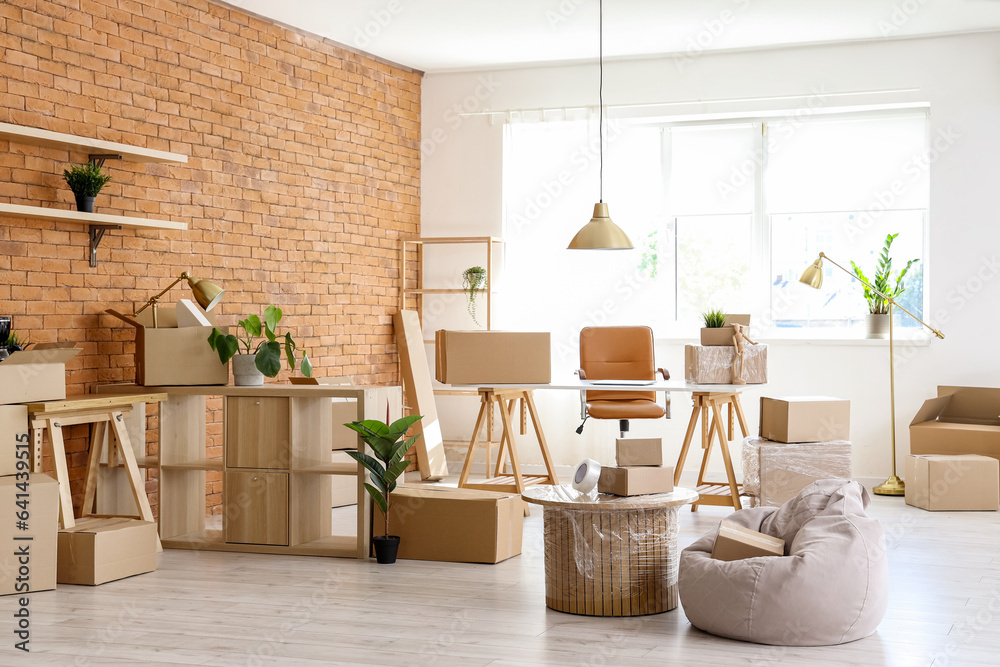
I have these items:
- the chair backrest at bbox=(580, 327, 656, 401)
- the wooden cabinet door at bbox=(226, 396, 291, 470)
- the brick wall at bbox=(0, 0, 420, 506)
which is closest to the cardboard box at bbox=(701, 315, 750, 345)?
the chair backrest at bbox=(580, 327, 656, 401)

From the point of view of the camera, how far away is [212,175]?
20.1ft

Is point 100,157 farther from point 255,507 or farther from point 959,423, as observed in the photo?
point 959,423

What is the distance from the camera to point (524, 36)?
7.09m

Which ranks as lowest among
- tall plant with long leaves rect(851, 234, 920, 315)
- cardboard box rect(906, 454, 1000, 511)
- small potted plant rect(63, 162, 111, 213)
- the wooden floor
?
the wooden floor

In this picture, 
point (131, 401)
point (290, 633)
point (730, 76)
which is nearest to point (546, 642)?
point (290, 633)

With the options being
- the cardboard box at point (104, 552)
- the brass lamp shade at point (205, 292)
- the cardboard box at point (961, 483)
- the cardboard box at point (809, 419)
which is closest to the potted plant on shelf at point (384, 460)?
the cardboard box at point (104, 552)

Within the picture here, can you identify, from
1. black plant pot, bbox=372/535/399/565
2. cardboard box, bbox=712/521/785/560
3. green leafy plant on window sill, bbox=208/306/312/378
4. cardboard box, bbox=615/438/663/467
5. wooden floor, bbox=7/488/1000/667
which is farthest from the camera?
green leafy plant on window sill, bbox=208/306/312/378

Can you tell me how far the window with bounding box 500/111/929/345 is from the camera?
288 inches

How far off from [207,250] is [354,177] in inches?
63.4

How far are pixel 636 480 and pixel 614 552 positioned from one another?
28cm

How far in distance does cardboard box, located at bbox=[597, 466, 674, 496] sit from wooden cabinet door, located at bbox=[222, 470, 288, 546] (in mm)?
1762

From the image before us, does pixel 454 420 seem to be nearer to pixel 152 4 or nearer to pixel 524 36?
pixel 524 36

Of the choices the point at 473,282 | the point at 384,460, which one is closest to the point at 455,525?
the point at 384,460

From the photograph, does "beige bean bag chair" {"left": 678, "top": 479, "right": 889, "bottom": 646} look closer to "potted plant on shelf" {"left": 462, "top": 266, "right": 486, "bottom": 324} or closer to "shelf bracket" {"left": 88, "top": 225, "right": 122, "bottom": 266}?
"shelf bracket" {"left": 88, "top": 225, "right": 122, "bottom": 266}
